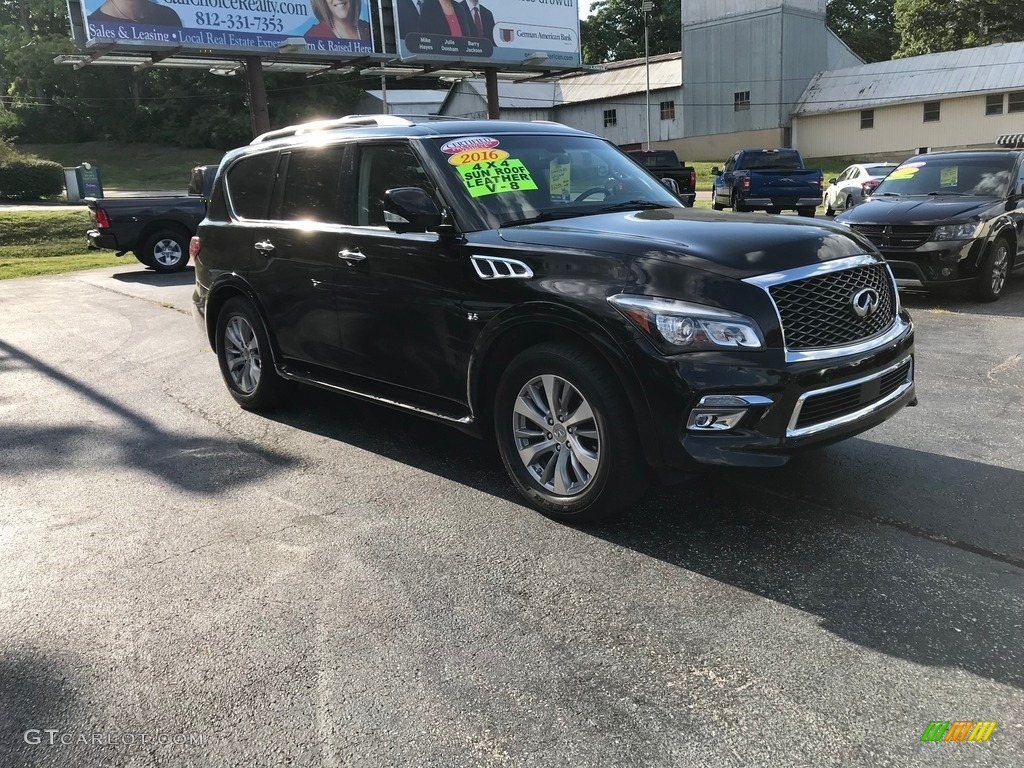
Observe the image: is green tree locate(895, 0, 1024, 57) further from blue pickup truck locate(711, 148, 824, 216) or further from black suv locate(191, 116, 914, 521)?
black suv locate(191, 116, 914, 521)

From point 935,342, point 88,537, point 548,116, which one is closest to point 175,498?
point 88,537

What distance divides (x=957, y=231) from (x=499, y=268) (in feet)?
22.6

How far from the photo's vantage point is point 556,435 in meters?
3.97

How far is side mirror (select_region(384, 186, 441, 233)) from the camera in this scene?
417 cm

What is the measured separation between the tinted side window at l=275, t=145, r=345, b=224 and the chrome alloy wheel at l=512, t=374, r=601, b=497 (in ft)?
6.16

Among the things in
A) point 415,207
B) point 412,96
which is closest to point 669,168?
point 415,207

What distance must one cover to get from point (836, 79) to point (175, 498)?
51078mm

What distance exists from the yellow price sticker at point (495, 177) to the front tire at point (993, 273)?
665 centimetres

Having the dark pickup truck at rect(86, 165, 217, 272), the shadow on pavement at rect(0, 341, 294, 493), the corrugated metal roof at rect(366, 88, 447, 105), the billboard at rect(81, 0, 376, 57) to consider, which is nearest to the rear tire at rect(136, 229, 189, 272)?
the dark pickup truck at rect(86, 165, 217, 272)

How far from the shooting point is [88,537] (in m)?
4.13

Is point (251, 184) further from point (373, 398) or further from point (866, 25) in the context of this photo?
point (866, 25)

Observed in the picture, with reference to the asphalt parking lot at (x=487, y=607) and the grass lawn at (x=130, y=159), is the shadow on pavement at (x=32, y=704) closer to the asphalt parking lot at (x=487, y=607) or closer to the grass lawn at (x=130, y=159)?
the asphalt parking lot at (x=487, y=607)

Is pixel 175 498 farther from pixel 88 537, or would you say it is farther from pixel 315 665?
pixel 315 665

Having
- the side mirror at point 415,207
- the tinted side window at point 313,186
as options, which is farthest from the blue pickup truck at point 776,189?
the side mirror at point 415,207
